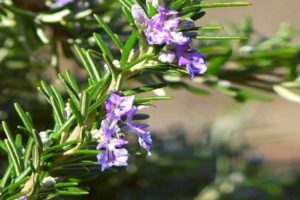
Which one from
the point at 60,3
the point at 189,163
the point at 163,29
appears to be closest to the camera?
the point at 163,29

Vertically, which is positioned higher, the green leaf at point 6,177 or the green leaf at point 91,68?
the green leaf at point 91,68

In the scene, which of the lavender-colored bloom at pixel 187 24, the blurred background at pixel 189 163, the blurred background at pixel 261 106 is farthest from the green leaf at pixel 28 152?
the blurred background at pixel 261 106

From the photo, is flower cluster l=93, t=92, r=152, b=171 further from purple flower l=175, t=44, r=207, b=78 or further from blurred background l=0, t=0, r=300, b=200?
blurred background l=0, t=0, r=300, b=200

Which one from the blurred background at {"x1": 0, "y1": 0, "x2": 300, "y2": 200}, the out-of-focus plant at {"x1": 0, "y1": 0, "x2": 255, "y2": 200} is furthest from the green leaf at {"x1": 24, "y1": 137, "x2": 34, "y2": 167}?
the blurred background at {"x1": 0, "y1": 0, "x2": 300, "y2": 200}

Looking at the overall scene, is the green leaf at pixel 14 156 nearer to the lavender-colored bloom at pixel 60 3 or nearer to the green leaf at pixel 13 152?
the green leaf at pixel 13 152

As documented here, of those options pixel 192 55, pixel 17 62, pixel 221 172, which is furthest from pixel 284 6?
pixel 192 55

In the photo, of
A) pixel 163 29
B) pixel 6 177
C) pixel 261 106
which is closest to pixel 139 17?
pixel 163 29

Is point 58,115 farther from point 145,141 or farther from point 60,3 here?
point 60,3

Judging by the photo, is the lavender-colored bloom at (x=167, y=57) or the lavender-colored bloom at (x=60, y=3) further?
the lavender-colored bloom at (x=60, y=3)
